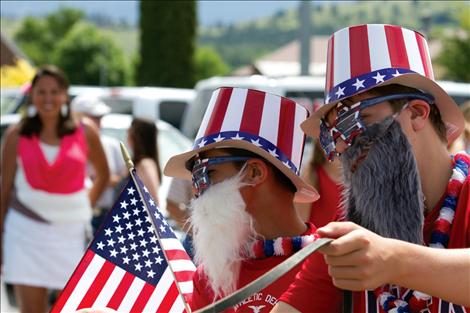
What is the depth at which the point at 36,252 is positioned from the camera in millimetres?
6109

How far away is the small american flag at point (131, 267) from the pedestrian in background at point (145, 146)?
12.0 ft

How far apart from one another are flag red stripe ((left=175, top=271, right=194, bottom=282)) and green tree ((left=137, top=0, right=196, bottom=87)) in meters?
29.5

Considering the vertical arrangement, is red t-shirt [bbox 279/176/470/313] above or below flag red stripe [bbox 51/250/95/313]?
above

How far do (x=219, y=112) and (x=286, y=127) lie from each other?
0.67ft

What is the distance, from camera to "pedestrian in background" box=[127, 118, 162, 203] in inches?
259

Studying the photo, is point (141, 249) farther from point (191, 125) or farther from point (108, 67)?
point (108, 67)

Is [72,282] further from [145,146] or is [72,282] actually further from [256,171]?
[145,146]

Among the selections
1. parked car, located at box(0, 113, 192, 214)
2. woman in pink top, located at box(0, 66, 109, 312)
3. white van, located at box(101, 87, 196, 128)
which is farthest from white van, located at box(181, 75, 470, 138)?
woman in pink top, located at box(0, 66, 109, 312)

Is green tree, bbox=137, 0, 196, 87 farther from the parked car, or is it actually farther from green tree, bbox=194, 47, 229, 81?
green tree, bbox=194, 47, 229, 81

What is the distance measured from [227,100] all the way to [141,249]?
1.69 feet

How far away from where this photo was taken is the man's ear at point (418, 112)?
7.29 feet

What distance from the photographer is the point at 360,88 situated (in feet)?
7.31

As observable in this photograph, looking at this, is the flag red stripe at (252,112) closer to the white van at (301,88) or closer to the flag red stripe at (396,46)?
the flag red stripe at (396,46)

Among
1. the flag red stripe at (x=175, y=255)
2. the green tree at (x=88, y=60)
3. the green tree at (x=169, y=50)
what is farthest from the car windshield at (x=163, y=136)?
the green tree at (x=88, y=60)
